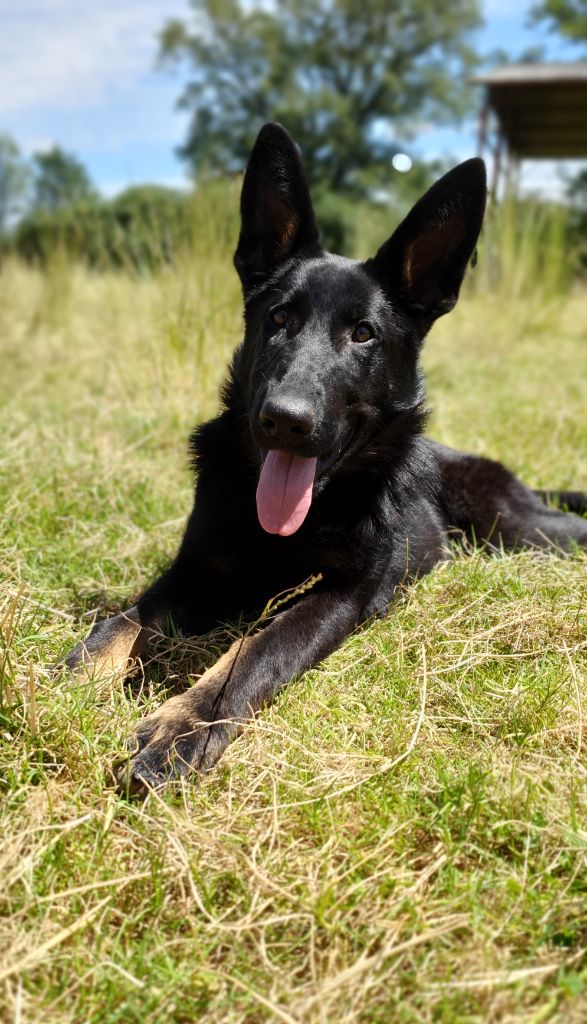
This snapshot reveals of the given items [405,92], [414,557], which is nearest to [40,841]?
[414,557]

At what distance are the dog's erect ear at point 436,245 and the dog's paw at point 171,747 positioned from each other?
1.63 m

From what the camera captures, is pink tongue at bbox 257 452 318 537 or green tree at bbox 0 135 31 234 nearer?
pink tongue at bbox 257 452 318 537

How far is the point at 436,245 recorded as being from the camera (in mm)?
2869

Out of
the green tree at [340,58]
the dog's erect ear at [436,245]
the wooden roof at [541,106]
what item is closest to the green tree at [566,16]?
the green tree at [340,58]

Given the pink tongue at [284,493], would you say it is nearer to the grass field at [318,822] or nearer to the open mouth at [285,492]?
the open mouth at [285,492]

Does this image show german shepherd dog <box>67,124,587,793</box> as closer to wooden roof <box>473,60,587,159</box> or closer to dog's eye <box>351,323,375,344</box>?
dog's eye <box>351,323,375,344</box>

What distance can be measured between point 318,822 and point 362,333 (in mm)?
1580

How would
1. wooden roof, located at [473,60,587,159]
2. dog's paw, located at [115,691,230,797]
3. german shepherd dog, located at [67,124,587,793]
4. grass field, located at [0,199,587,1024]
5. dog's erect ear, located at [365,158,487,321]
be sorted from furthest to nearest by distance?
wooden roof, located at [473,60,587,159], dog's erect ear, located at [365,158,487,321], german shepherd dog, located at [67,124,587,793], dog's paw, located at [115,691,230,797], grass field, located at [0,199,587,1024]

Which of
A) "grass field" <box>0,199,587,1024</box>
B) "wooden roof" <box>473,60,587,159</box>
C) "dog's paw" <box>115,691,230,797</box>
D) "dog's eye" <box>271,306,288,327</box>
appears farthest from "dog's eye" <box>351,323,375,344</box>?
"wooden roof" <box>473,60,587,159</box>

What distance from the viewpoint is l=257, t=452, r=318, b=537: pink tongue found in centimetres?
248

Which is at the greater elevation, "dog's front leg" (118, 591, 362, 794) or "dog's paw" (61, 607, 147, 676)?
"dog's front leg" (118, 591, 362, 794)

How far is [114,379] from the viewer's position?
20.1 feet

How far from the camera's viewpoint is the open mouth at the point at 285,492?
2482 mm

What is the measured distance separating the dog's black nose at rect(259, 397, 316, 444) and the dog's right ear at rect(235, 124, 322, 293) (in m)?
0.89
